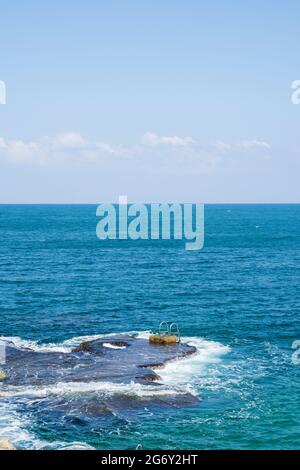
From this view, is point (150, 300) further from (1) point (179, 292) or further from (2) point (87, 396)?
(2) point (87, 396)

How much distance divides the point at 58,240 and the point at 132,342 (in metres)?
121

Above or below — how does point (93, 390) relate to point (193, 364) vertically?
below

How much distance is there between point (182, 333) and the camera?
72.2m

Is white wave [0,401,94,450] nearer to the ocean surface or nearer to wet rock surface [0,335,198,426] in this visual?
the ocean surface

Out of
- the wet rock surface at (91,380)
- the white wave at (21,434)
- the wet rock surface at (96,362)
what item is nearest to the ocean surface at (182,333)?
the white wave at (21,434)

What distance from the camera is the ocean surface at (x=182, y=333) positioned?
43.5m

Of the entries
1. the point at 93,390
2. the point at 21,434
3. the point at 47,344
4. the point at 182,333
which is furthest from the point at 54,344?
the point at 21,434

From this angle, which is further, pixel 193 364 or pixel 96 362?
pixel 193 364

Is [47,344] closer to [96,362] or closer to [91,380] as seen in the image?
[96,362]

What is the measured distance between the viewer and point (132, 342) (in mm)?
67000

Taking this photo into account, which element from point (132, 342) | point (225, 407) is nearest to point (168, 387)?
point (225, 407)

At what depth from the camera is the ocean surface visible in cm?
4353

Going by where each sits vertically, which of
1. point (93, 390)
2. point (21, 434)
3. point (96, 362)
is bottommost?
point (21, 434)
